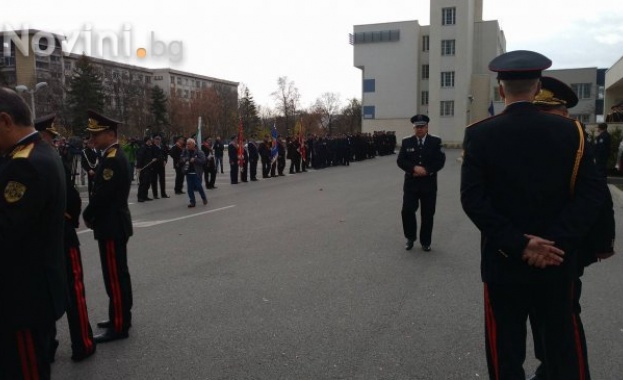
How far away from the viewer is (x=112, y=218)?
14.6 ft

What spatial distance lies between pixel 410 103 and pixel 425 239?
61.6m

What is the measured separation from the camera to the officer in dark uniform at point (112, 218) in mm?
4406

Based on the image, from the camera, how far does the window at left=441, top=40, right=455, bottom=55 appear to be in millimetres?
61062

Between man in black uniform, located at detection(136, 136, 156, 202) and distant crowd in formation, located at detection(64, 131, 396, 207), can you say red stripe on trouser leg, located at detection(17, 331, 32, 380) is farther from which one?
man in black uniform, located at detection(136, 136, 156, 202)

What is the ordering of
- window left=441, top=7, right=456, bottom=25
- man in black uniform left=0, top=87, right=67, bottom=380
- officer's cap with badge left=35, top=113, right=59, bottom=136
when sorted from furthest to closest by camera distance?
window left=441, top=7, right=456, bottom=25 → officer's cap with badge left=35, top=113, right=59, bottom=136 → man in black uniform left=0, top=87, right=67, bottom=380

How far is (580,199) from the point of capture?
2.67 meters

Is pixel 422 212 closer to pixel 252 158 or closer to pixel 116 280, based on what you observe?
pixel 116 280

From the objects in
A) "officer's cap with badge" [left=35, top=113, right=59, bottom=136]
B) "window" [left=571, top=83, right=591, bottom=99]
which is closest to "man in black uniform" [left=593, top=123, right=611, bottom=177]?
"officer's cap with badge" [left=35, top=113, right=59, bottom=136]

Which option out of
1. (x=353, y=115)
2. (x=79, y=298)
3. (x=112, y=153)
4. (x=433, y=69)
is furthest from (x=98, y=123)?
(x=353, y=115)

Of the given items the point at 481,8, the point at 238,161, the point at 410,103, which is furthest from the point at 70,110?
the point at 481,8

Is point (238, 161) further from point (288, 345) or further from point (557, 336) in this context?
point (557, 336)

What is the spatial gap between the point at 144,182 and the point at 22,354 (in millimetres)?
13311

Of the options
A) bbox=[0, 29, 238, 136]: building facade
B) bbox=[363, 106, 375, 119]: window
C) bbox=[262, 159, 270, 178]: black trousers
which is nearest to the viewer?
bbox=[262, 159, 270, 178]: black trousers

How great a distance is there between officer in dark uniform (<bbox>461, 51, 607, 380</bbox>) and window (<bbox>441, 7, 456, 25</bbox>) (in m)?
62.7
